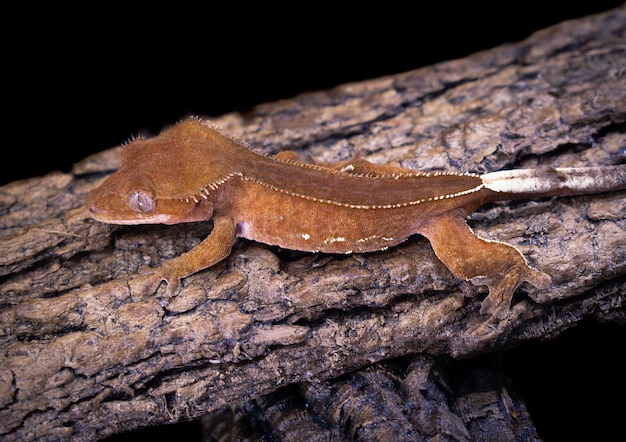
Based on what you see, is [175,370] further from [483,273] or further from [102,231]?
[483,273]

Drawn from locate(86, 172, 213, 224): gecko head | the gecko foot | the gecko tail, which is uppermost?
locate(86, 172, 213, 224): gecko head

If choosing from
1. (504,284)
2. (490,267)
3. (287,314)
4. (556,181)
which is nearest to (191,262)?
(287,314)

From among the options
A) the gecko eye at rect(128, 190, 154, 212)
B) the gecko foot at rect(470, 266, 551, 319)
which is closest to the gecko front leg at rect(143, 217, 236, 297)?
the gecko eye at rect(128, 190, 154, 212)

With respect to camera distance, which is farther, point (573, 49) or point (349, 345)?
point (573, 49)

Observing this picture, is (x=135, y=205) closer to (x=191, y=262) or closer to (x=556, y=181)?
(x=191, y=262)

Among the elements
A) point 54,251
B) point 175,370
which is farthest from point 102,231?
point 175,370

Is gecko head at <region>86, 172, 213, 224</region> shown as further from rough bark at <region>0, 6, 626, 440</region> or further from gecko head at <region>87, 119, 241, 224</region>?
rough bark at <region>0, 6, 626, 440</region>
